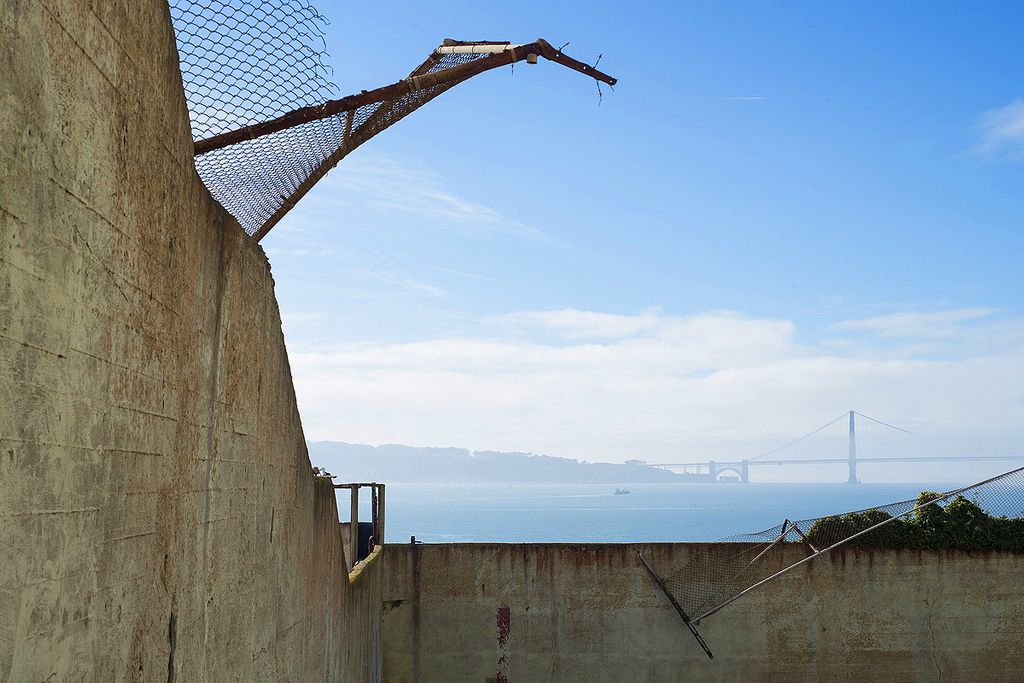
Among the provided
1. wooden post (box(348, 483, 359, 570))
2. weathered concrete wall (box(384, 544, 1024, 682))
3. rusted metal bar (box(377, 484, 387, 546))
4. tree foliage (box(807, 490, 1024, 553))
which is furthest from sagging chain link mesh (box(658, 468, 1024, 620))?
wooden post (box(348, 483, 359, 570))

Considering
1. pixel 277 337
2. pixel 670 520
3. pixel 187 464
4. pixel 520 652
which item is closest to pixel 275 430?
pixel 277 337

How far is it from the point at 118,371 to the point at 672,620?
11351 mm

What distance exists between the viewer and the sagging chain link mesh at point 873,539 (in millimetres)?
13391

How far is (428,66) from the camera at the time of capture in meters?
6.51

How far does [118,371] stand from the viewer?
3.21m

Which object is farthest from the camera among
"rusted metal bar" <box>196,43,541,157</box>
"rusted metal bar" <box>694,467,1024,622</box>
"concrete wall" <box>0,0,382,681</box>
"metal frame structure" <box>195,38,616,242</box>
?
"rusted metal bar" <box>694,467,1024,622</box>

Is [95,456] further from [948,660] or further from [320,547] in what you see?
[948,660]

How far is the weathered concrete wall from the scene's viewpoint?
43.3 feet

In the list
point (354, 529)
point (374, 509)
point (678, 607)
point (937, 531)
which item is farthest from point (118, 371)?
point (937, 531)

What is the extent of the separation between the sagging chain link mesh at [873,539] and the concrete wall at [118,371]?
924cm

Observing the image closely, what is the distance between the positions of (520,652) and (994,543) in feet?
22.4

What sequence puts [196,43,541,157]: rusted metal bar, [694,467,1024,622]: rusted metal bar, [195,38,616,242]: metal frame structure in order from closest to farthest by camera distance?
1. [196,43,541,157]: rusted metal bar
2. [195,38,616,242]: metal frame structure
3. [694,467,1024,622]: rusted metal bar

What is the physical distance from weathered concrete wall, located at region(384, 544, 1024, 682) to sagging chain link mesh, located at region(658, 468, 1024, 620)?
0.18 m

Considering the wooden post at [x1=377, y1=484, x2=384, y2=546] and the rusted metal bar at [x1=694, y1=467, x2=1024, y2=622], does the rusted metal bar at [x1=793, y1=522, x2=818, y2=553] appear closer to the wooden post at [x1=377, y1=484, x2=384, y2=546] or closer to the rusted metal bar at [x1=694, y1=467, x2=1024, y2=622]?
the rusted metal bar at [x1=694, y1=467, x2=1024, y2=622]
